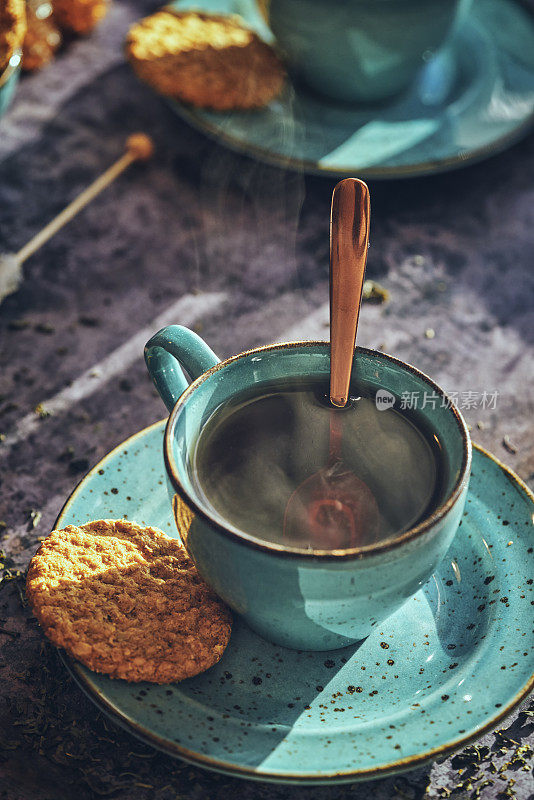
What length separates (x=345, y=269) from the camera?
547mm

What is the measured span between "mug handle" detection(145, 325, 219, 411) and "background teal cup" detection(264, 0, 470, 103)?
0.63 metres

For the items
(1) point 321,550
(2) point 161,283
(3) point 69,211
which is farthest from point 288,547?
(3) point 69,211

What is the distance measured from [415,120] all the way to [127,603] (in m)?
0.81

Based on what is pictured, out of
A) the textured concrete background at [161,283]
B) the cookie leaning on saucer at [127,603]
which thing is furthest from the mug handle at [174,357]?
the textured concrete background at [161,283]

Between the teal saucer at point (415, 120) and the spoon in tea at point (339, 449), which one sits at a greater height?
the spoon in tea at point (339, 449)

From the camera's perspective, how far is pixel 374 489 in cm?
57

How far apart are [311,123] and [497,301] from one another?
0.35 meters

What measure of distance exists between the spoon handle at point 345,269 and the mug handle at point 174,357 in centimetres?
9

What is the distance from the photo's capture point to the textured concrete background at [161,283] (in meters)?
0.79

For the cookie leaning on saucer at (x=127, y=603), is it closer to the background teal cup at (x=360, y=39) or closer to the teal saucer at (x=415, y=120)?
the teal saucer at (x=415, y=120)

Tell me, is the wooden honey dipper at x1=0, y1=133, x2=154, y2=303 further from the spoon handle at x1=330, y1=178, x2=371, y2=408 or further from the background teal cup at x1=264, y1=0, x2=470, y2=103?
the spoon handle at x1=330, y1=178, x2=371, y2=408

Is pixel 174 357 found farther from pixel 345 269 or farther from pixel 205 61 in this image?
pixel 205 61

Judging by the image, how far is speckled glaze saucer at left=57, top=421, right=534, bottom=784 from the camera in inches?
19.5

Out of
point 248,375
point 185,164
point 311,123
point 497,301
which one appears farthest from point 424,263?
point 248,375
